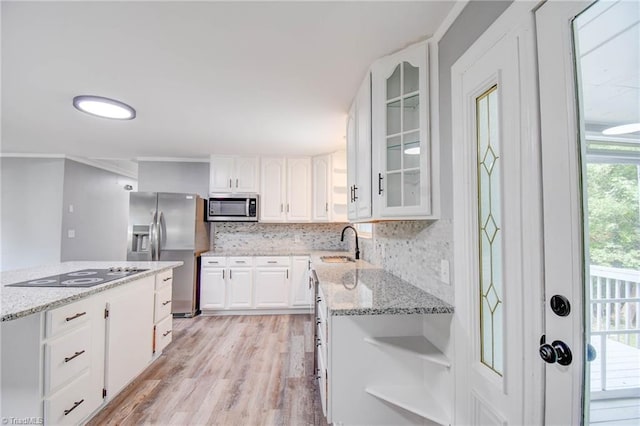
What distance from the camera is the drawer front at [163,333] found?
2529 millimetres

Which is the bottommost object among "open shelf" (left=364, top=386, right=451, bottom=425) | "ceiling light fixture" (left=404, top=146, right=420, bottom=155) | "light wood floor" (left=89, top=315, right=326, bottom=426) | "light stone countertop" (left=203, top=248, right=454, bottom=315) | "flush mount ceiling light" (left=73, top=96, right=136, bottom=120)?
"light wood floor" (left=89, top=315, right=326, bottom=426)

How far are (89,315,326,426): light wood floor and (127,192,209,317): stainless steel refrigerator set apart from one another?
58 cm

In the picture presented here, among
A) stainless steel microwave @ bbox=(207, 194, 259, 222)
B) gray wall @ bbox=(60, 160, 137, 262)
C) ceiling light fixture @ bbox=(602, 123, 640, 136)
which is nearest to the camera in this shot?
ceiling light fixture @ bbox=(602, 123, 640, 136)

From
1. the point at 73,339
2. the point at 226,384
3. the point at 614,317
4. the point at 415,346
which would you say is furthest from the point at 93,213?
the point at 614,317

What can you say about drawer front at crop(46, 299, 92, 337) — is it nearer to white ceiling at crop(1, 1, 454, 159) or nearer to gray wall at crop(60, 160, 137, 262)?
white ceiling at crop(1, 1, 454, 159)

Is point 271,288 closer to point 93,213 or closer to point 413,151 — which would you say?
point 413,151

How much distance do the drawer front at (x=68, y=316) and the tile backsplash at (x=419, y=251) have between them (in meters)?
2.07

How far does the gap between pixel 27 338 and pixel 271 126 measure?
2.43 meters

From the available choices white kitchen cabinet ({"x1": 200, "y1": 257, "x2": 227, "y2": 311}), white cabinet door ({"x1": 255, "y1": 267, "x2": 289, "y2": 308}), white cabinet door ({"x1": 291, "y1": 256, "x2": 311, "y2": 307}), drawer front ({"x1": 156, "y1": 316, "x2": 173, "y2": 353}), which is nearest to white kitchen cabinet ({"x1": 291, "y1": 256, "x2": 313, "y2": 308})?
white cabinet door ({"x1": 291, "y1": 256, "x2": 311, "y2": 307})

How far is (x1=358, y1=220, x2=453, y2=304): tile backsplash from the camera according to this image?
58.7 inches

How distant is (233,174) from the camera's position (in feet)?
13.8

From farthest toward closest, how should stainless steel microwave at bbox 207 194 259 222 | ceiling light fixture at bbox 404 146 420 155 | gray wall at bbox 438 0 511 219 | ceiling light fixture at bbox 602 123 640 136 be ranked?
1. stainless steel microwave at bbox 207 194 259 222
2. ceiling light fixture at bbox 404 146 420 155
3. gray wall at bbox 438 0 511 219
4. ceiling light fixture at bbox 602 123 640 136

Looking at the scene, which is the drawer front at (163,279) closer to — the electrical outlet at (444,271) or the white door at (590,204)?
the electrical outlet at (444,271)

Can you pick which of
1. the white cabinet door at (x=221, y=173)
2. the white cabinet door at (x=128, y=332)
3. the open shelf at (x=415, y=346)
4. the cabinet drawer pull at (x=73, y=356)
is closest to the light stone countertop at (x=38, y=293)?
the white cabinet door at (x=128, y=332)
